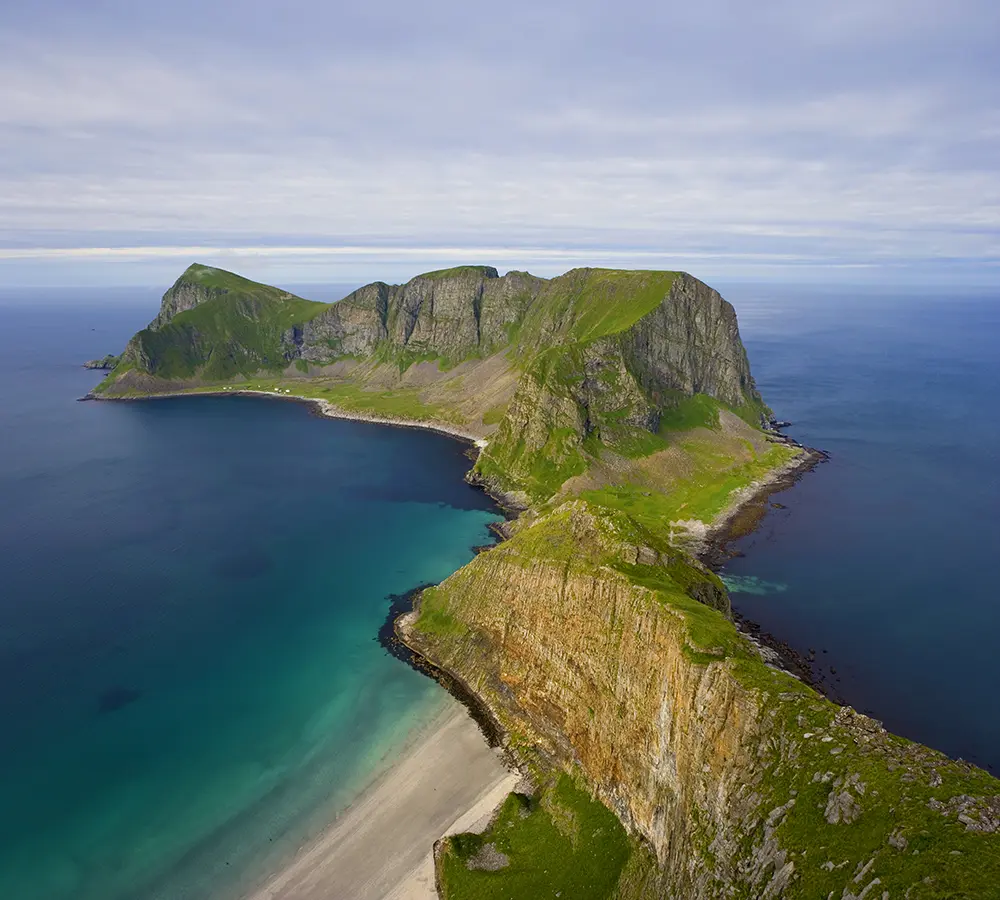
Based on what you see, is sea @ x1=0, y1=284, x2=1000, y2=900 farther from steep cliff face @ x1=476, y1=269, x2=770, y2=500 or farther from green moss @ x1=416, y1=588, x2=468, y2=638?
steep cliff face @ x1=476, y1=269, x2=770, y2=500

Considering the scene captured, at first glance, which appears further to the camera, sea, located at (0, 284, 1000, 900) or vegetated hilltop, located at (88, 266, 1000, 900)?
sea, located at (0, 284, 1000, 900)

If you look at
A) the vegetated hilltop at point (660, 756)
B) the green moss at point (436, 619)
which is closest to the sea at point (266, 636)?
the green moss at point (436, 619)

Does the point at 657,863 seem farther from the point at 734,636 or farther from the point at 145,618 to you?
the point at 145,618

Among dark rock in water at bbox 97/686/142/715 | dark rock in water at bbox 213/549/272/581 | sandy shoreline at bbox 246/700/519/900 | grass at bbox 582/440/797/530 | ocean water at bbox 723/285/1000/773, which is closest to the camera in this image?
sandy shoreline at bbox 246/700/519/900

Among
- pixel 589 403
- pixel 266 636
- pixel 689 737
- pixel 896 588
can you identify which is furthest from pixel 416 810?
pixel 589 403

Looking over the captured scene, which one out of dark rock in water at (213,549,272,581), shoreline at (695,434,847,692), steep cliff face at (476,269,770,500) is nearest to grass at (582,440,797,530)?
shoreline at (695,434,847,692)

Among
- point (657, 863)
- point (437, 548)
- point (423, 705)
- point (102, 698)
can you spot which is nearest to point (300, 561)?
point (437, 548)

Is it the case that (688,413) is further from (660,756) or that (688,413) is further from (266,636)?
(660,756)
